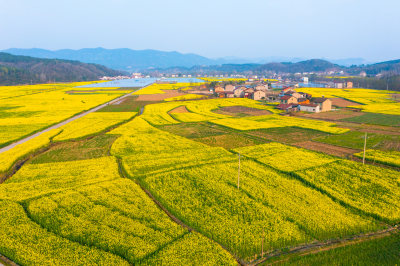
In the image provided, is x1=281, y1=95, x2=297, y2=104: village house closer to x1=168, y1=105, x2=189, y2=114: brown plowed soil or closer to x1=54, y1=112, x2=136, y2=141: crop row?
x1=168, y1=105, x2=189, y2=114: brown plowed soil

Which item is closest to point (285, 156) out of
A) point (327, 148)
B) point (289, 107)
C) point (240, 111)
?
point (327, 148)

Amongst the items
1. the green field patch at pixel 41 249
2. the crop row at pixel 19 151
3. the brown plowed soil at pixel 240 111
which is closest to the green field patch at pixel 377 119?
A: the brown plowed soil at pixel 240 111

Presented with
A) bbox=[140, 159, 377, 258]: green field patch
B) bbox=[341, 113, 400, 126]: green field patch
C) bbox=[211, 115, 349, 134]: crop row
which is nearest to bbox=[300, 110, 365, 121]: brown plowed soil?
bbox=[341, 113, 400, 126]: green field patch

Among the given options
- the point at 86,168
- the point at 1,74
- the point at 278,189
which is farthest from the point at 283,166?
the point at 1,74

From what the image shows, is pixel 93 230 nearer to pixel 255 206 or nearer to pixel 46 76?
pixel 255 206

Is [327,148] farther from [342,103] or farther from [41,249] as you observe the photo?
[342,103]
